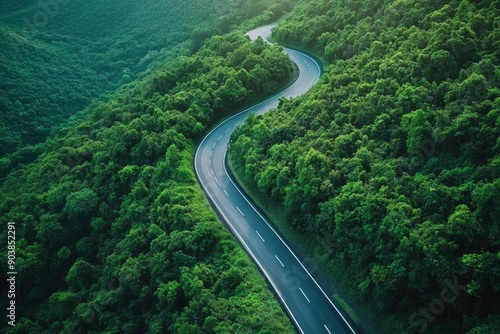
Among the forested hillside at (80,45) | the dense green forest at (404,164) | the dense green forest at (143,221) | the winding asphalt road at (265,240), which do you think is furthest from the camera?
the forested hillside at (80,45)

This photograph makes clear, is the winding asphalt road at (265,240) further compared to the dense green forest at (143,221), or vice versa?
the dense green forest at (143,221)

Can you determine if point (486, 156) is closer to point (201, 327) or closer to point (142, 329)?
point (201, 327)

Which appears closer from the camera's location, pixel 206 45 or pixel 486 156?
pixel 486 156

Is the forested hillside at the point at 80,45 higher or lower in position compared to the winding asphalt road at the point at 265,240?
higher

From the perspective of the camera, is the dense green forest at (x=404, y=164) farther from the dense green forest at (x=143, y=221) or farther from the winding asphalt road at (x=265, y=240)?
the dense green forest at (x=143, y=221)

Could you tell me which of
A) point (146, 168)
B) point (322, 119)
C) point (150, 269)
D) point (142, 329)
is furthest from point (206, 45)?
point (142, 329)

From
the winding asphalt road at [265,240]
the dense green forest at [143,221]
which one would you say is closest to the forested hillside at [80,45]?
the dense green forest at [143,221]

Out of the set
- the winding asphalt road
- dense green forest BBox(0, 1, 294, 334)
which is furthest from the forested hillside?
the winding asphalt road

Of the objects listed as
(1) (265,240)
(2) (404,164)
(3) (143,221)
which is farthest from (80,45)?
(2) (404,164)
